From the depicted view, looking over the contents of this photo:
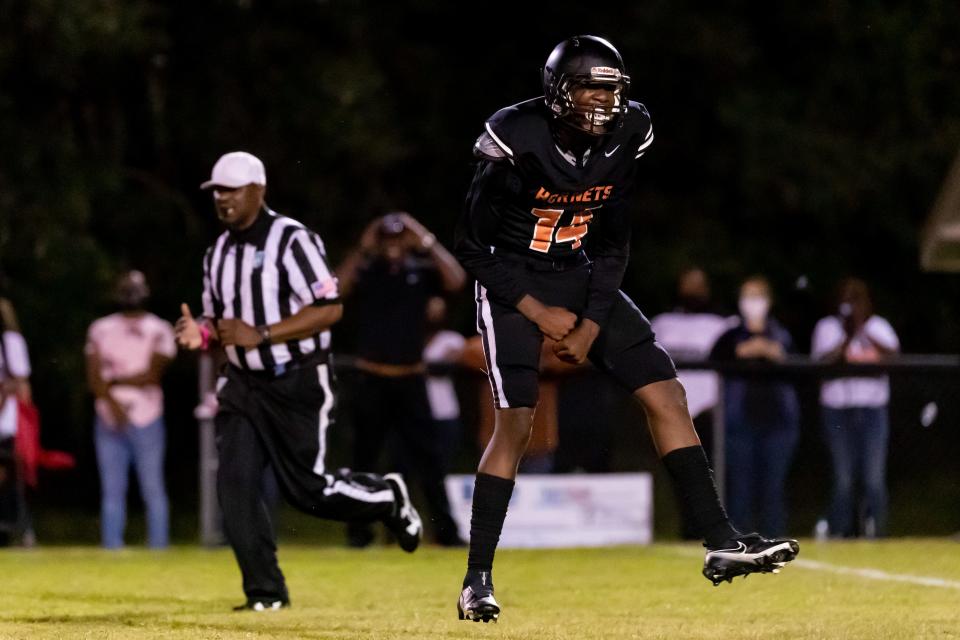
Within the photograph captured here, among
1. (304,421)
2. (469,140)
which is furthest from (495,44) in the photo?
(304,421)

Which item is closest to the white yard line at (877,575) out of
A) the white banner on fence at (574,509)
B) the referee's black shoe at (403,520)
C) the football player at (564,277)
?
the white banner on fence at (574,509)

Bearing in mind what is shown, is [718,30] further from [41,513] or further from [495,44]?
[41,513]

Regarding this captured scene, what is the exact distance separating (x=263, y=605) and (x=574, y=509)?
4591mm

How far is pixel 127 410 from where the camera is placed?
39.9ft

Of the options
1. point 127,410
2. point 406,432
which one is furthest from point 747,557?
point 127,410

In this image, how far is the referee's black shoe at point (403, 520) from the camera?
29.1ft

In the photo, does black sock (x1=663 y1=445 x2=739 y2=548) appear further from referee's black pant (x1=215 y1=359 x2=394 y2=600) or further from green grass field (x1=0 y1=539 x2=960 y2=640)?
referee's black pant (x1=215 y1=359 x2=394 y2=600)

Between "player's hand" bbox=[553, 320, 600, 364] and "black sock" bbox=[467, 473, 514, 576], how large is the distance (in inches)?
20.1

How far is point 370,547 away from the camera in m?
12.1

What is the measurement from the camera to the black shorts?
6.75 metres

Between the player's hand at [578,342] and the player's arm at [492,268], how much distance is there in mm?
34

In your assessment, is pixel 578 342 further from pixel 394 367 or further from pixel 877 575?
pixel 394 367

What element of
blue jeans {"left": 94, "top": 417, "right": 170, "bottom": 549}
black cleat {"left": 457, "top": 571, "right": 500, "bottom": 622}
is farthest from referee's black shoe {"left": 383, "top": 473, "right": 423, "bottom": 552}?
blue jeans {"left": 94, "top": 417, "right": 170, "bottom": 549}

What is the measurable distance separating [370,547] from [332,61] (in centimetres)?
729
